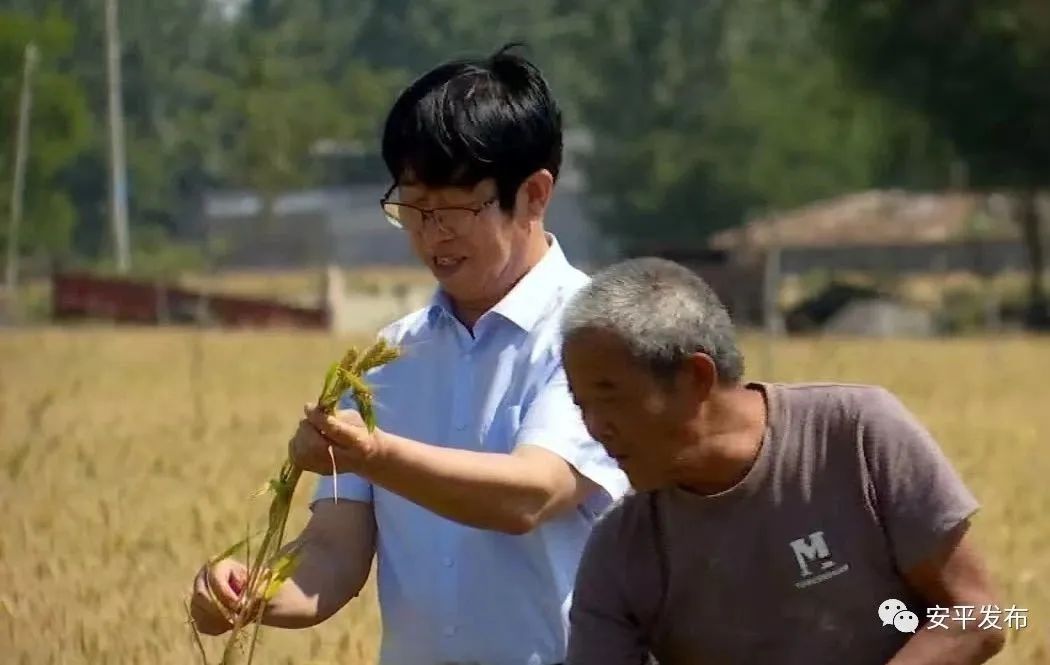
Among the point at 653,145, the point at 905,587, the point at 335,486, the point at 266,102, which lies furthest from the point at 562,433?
the point at 653,145

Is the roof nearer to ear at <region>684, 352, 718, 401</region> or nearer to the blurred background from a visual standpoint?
the blurred background

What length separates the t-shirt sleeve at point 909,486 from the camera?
10.7 ft

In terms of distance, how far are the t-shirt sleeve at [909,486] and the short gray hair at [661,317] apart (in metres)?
0.24

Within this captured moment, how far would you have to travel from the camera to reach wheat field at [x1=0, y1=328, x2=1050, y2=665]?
19.5 ft

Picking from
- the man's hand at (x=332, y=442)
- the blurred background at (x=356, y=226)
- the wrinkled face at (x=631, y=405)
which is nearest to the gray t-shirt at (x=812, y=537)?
the wrinkled face at (x=631, y=405)

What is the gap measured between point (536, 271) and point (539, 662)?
724mm

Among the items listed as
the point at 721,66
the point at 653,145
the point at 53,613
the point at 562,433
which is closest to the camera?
the point at 562,433

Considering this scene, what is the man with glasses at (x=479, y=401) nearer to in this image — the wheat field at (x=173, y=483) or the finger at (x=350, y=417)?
the finger at (x=350, y=417)

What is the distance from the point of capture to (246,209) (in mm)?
85562

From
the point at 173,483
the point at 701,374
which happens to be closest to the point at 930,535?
the point at 701,374

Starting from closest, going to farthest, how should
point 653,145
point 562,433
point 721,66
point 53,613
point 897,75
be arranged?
point 562,433 → point 53,613 → point 897,75 → point 653,145 → point 721,66

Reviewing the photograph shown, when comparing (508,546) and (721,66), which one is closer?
(508,546)

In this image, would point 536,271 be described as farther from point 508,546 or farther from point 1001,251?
point 1001,251

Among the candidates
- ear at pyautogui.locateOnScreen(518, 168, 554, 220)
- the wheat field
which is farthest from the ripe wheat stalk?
the wheat field
